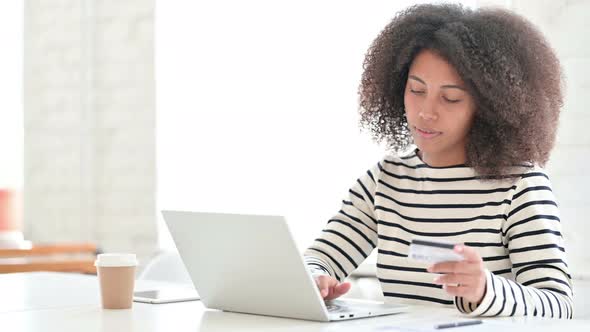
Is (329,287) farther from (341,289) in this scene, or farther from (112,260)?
(112,260)

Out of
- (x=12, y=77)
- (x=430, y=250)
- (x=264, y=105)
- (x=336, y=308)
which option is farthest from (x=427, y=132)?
(x=12, y=77)

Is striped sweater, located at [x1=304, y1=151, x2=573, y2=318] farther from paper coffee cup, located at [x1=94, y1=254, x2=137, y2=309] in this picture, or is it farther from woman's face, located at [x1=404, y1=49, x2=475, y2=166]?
paper coffee cup, located at [x1=94, y1=254, x2=137, y2=309]

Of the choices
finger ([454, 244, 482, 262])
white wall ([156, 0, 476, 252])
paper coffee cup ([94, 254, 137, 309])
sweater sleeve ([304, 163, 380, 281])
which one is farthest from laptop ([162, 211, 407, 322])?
white wall ([156, 0, 476, 252])

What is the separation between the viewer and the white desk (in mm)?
A: 1545

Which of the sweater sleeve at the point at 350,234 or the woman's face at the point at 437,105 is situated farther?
the sweater sleeve at the point at 350,234

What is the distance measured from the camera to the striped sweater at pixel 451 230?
1.83 m

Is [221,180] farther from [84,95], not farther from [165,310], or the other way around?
[165,310]

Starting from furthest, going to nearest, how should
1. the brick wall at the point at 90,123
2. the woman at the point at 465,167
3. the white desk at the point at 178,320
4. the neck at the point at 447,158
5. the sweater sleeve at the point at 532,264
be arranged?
the brick wall at the point at 90,123 < the neck at the point at 447,158 < the woman at the point at 465,167 < the sweater sleeve at the point at 532,264 < the white desk at the point at 178,320

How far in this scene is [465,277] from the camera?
1579 millimetres

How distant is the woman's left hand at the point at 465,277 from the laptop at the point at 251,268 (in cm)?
15

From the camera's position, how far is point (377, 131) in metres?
2.29

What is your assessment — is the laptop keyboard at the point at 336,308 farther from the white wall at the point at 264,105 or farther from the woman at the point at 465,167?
the white wall at the point at 264,105

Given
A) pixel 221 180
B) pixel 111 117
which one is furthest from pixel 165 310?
pixel 111 117

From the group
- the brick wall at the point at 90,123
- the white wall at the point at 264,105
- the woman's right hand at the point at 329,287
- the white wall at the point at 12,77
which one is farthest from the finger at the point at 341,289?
the white wall at the point at 12,77
